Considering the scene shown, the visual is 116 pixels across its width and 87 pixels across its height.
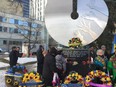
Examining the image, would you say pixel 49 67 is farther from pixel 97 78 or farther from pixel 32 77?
pixel 97 78

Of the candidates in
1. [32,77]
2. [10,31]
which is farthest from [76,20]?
[10,31]

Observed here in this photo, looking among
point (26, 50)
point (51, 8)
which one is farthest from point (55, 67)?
point (26, 50)

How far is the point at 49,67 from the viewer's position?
10.1 meters

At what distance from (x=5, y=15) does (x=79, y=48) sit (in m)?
76.1

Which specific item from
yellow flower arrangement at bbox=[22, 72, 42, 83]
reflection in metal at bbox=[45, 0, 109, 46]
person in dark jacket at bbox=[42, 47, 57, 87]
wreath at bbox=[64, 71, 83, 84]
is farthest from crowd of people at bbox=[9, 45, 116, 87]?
reflection in metal at bbox=[45, 0, 109, 46]

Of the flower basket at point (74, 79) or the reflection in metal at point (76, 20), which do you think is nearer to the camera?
the flower basket at point (74, 79)

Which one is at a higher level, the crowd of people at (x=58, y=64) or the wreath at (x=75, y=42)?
the wreath at (x=75, y=42)

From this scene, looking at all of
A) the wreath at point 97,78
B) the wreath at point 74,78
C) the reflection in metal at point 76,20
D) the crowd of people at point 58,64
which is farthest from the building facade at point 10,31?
the wreath at point 97,78

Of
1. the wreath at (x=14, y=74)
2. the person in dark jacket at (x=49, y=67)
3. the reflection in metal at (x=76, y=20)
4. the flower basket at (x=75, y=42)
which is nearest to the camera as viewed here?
the person in dark jacket at (x=49, y=67)

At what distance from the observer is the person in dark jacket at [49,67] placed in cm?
1002

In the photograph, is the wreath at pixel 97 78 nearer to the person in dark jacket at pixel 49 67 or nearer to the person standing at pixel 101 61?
the person standing at pixel 101 61

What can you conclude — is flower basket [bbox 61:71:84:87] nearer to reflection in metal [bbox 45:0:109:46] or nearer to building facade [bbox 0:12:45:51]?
reflection in metal [bbox 45:0:109:46]

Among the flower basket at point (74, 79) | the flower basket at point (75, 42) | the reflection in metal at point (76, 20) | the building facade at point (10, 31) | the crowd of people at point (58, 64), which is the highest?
the building facade at point (10, 31)

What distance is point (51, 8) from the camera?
12.7m
